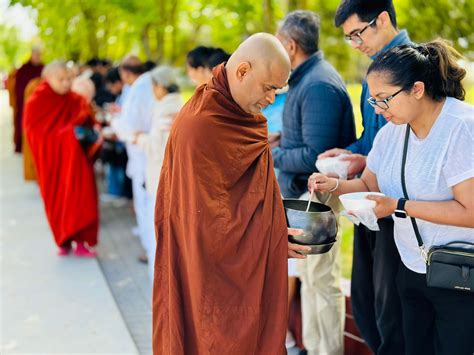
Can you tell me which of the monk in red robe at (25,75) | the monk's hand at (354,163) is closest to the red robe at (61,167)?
the monk's hand at (354,163)

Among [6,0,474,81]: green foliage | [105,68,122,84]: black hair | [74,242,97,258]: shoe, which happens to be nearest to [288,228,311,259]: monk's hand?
[6,0,474,81]: green foliage

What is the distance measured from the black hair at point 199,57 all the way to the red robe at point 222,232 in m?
1.96

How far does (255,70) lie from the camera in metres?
2.52

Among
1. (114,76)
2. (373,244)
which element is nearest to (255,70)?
(373,244)

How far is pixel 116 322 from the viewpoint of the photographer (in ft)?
15.3

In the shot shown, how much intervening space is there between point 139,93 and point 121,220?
2705 mm

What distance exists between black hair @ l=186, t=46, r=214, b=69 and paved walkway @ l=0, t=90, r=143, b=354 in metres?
1.96

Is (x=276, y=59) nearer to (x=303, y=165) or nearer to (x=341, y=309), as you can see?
(x=303, y=165)

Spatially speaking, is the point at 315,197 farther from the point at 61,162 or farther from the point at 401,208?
the point at 61,162

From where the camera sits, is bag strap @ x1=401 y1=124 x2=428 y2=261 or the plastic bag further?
the plastic bag

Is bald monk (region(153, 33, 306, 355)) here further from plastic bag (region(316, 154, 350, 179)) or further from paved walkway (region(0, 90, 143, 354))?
paved walkway (region(0, 90, 143, 354))

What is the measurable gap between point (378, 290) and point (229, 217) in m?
0.99

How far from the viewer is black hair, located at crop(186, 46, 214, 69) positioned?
14.8 ft

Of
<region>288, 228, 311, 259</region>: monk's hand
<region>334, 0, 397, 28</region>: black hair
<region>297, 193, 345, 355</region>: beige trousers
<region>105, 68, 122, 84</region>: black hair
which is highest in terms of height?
<region>334, 0, 397, 28</region>: black hair
